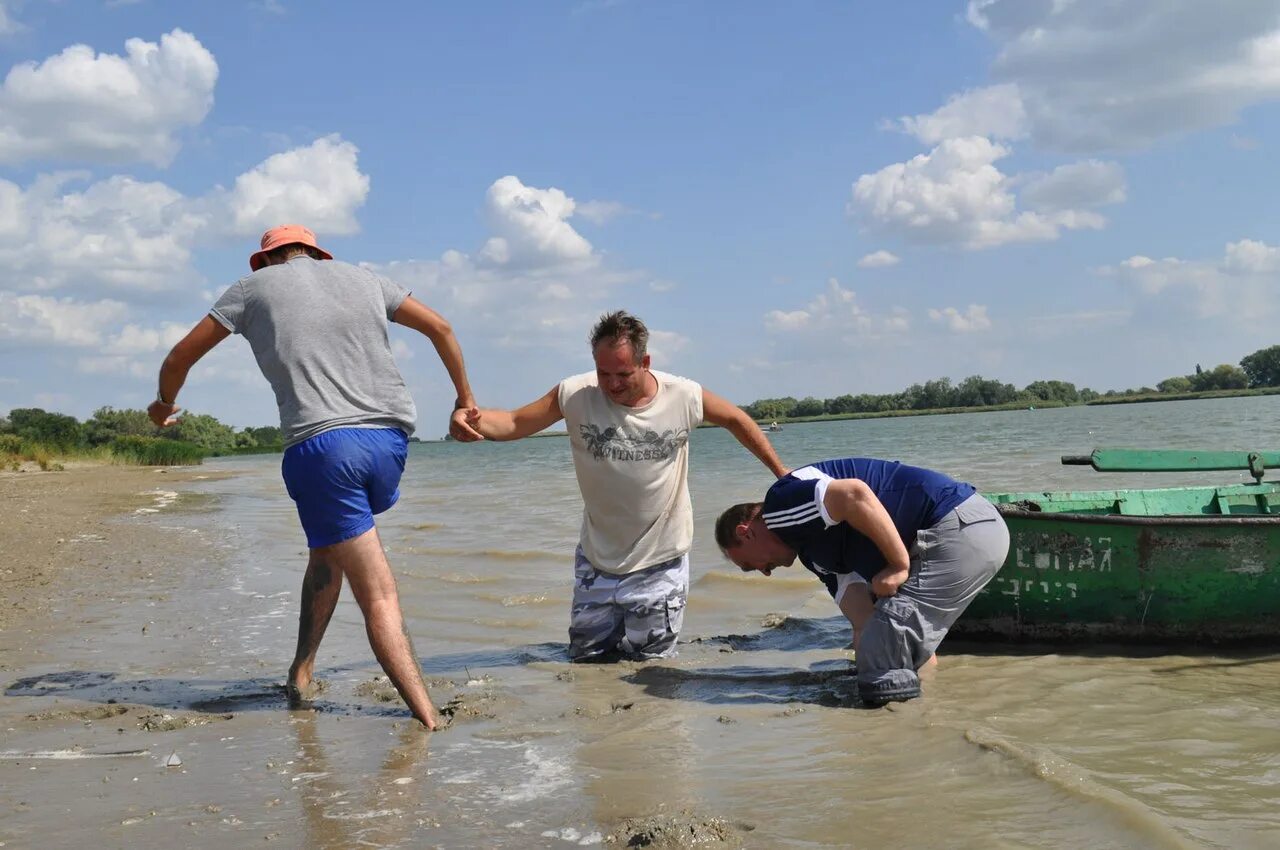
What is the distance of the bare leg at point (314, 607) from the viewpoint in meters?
4.79

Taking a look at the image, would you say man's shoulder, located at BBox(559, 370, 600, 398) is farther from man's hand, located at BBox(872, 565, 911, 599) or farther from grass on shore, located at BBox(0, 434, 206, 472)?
grass on shore, located at BBox(0, 434, 206, 472)

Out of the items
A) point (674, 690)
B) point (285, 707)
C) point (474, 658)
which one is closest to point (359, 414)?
point (285, 707)

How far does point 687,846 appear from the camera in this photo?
→ 2.92m

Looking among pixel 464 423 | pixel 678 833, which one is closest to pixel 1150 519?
pixel 464 423

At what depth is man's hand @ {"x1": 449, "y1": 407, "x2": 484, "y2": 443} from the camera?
506 centimetres

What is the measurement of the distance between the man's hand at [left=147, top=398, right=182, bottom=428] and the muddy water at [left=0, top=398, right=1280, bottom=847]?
1267 mm

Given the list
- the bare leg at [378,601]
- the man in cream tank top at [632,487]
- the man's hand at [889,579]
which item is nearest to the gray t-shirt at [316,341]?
the bare leg at [378,601]

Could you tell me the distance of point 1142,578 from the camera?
5879 millimetres

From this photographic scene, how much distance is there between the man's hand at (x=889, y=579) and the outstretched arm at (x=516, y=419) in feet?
6.27

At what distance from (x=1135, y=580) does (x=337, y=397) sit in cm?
445

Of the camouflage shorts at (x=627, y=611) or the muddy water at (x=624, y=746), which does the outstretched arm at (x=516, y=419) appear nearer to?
the camouflage shorts at (x=627, y=611)

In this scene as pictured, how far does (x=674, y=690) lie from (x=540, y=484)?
2010cm

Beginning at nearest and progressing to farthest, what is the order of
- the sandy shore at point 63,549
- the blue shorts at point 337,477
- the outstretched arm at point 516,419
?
the blue shorts at point 337,477
the outstretched arm at point 516,419
the sandy shore at point 63,549

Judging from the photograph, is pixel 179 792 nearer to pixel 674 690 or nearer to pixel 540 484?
pixel 674 690
